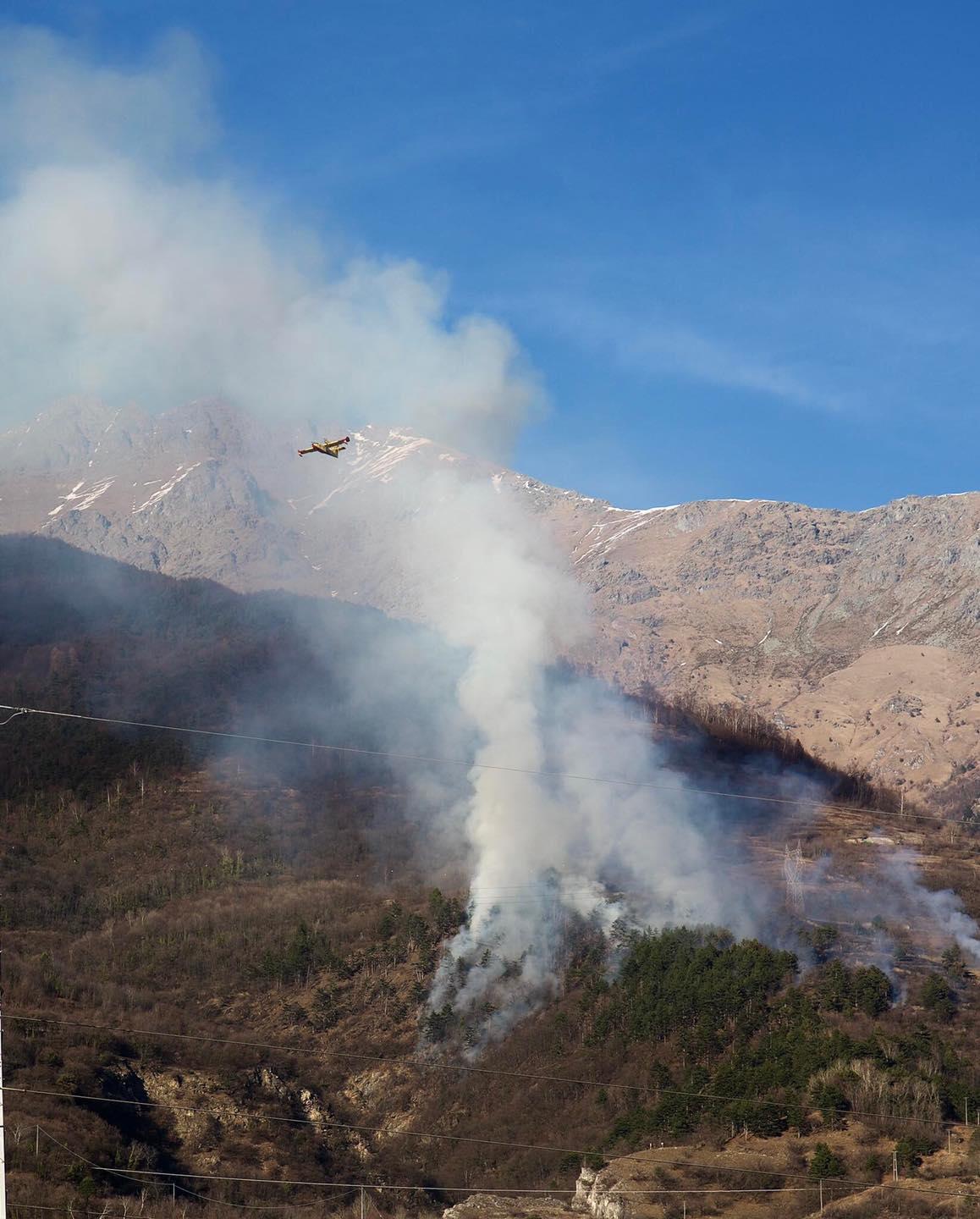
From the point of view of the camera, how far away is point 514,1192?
108 metres

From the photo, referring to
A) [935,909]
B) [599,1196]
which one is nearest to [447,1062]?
[599,1196]

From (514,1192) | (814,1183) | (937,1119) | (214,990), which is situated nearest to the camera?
(814,1183)

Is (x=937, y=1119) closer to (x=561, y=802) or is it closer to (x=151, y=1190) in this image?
(x=151, y=1190)

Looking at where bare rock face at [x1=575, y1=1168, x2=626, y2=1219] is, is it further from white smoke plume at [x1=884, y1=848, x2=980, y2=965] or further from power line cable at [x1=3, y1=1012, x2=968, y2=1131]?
white smoke plume at [x1=884, y1=848, x2=980, y2=965]

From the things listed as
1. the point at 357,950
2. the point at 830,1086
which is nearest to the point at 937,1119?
the point at 830,1086

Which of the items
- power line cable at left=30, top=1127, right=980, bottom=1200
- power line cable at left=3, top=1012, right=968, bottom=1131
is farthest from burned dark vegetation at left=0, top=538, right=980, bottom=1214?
power line cable at left=30, top=1127, right=980, bottom=1200

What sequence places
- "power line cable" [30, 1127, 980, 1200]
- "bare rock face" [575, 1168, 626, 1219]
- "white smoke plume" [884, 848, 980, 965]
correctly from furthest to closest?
1. "white smoke plume" [884, 848, 980, 965]
2. "bare rock face" [575, 1168, 626, 1219]
3. "power line cable" [30, 1127, 980, 1200]

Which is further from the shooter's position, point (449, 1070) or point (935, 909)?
point (935, 909)

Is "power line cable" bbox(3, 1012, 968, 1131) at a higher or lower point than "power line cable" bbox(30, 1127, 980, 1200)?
higher

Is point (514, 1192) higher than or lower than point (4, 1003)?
lower

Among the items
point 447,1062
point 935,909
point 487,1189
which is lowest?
point 487,1189

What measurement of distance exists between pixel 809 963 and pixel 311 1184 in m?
56.9

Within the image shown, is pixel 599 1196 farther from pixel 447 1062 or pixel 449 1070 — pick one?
pixel 447 1062

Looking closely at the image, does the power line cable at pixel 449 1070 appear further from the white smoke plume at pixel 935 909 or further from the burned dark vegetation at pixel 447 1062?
the white smoke plume at pixel 935 909
